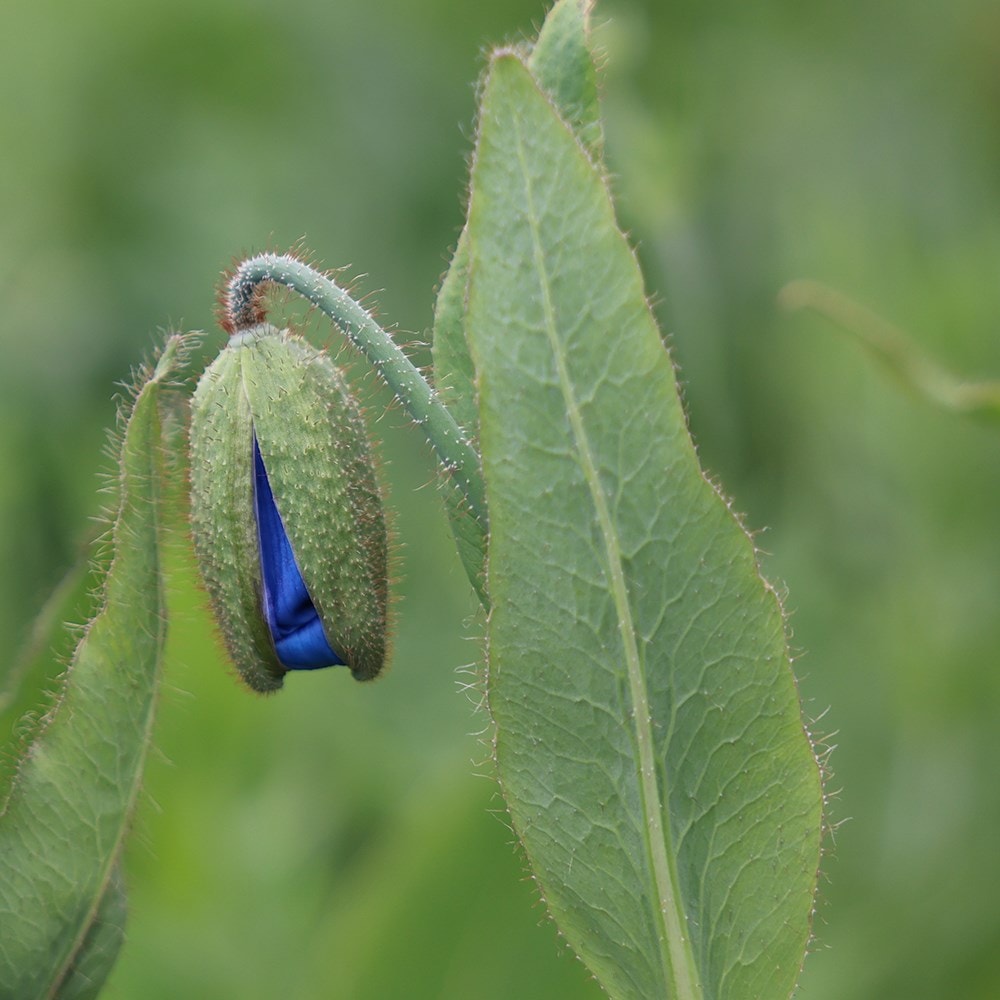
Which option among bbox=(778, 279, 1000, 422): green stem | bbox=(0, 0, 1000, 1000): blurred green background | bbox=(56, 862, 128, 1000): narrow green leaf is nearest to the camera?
bbox=(56, 862, 128, 1000): narrow green leaf

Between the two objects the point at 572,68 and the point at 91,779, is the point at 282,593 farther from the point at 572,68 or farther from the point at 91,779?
the point at 572,68

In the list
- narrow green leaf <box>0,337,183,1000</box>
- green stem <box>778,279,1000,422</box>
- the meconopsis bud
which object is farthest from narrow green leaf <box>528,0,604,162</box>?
green stem <box>778,279,1000,422</box>

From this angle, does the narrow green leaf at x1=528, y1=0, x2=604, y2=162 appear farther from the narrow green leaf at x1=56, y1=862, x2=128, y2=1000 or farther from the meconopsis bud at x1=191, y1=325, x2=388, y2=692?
the narrow green leaf at x1=56, y1=862, x2=128, y2=1000

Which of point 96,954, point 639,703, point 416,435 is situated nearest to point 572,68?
point 639,703

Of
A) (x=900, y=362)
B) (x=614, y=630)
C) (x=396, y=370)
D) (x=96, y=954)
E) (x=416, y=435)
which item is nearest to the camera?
(x=614, y=630)

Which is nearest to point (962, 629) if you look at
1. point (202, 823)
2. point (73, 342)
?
point (202, 823)

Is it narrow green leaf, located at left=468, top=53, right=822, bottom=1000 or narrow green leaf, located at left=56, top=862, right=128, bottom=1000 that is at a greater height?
narrow green leaf, located at left=468, top=53, right=822, bottom=1000

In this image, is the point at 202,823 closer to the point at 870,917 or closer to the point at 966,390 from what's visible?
the point at 870,917
